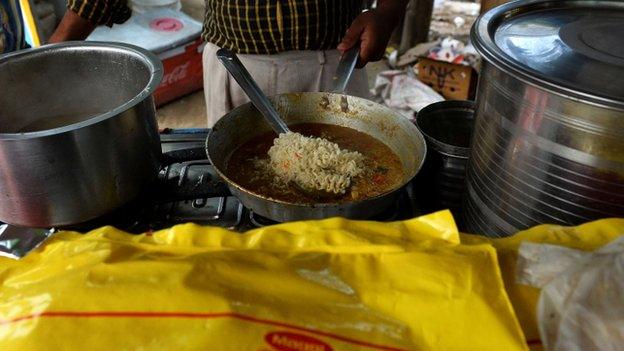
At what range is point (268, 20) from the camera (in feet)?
6.15

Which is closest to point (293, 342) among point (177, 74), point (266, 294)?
point (266, 294)

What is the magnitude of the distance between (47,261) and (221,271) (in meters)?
0.29

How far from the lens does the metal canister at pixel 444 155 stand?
4.05 ft

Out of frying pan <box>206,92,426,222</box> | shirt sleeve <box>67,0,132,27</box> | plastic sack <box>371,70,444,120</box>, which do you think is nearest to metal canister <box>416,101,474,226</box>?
frying pan <box>206,92,426,222</box>

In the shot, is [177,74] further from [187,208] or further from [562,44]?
[562,44]

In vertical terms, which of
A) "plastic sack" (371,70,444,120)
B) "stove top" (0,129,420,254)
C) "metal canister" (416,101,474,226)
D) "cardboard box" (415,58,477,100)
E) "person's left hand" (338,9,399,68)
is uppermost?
"person's left hand" (338,9,399,68)

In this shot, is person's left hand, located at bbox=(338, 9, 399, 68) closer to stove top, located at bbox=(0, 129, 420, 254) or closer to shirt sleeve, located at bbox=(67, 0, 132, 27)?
stove top, located at bbox=(0, 129, 420, 254)

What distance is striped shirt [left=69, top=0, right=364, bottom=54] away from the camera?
6.03ft

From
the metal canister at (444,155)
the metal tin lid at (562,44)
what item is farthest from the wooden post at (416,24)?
the metal tin lid at (562,44)

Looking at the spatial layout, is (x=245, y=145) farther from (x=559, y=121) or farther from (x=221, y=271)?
(x=559, y=121)

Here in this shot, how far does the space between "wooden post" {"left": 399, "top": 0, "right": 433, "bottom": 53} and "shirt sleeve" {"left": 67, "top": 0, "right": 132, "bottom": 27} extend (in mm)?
3732

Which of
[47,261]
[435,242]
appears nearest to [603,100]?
[435,242]

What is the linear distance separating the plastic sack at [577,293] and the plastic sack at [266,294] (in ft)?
0.20

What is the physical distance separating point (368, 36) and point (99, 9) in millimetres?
971
